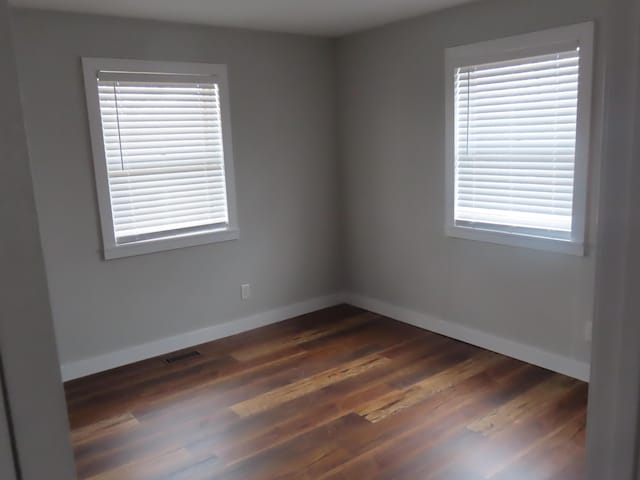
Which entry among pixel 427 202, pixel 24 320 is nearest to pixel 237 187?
pixel 427 202

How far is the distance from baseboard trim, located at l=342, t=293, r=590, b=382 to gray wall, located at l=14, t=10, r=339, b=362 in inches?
20.8

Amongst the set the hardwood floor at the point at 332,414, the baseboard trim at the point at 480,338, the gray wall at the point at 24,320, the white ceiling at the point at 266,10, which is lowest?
the hardwood floor at the point at 332,414

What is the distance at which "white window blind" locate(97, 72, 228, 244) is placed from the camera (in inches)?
140

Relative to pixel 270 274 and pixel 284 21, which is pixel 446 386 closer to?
pixel 270 274

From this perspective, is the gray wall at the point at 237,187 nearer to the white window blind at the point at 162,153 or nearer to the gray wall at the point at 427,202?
the white window blind at the point at 162,153

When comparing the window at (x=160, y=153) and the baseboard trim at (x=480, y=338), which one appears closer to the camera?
the baseboard trim at (x=480, y=338)

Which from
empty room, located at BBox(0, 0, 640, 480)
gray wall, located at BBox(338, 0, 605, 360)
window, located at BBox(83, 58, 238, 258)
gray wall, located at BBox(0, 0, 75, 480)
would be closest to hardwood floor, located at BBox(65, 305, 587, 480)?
empty room, located at BBox(0, 0, 640, 480)

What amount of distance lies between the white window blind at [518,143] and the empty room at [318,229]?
1cm

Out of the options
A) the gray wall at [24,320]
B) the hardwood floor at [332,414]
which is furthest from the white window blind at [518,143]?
the gray wall at [24,320]

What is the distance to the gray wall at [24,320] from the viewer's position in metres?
0.44

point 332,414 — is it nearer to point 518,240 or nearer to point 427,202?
point 518,240

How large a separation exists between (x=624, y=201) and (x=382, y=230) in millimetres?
3938

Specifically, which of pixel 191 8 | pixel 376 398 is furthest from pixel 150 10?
pixel 376 398

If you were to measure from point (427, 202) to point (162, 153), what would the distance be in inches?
76.2
